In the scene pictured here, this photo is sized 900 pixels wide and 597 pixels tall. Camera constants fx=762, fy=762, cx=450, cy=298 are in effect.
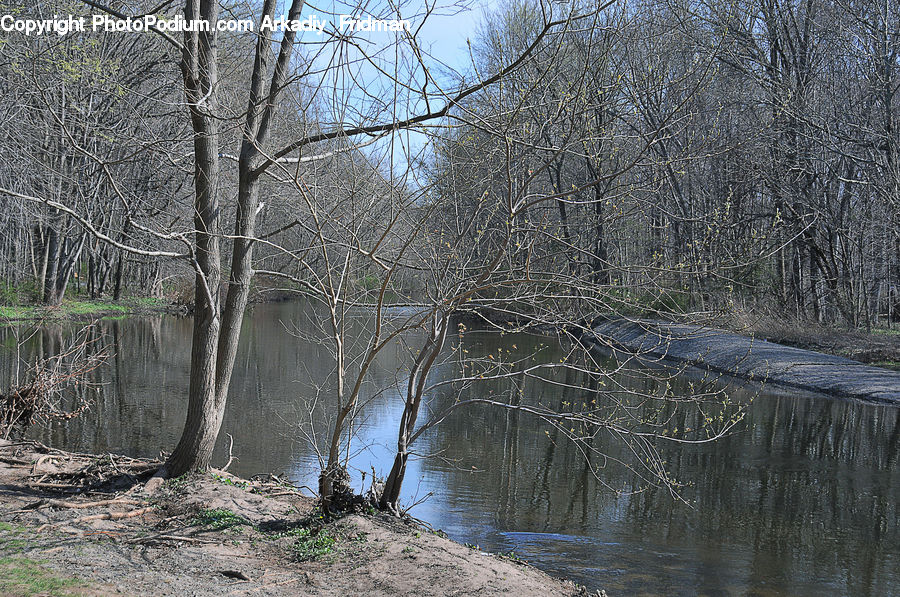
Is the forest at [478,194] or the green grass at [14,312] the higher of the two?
the forest at [478,194]

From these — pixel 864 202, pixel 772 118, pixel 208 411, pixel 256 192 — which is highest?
pixel 772 118

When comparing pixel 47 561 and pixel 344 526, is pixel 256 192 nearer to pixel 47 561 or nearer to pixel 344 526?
pixel 344 526

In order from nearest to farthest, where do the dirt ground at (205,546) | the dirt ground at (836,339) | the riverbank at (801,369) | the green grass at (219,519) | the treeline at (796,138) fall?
the dirt ground at (205,546)
the green grass at (219,519)
the riverbank at (801,369)
the dirt ground at (836,339)
the treeline at (796,138)

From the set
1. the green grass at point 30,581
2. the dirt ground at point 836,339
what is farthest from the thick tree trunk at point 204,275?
the dirt ground at point 836,339

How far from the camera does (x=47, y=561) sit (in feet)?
14.7

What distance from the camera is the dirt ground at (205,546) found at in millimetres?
4500

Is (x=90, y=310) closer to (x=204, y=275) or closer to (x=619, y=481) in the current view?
(x=204, y=275)

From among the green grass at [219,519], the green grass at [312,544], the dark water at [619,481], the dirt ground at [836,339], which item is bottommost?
the dark water at [619,481]

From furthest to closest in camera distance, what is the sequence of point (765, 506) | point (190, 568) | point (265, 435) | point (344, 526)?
1. point (265, 435)
2. point (765, 506)
3. point (344, 526)
4. point (190, 568)

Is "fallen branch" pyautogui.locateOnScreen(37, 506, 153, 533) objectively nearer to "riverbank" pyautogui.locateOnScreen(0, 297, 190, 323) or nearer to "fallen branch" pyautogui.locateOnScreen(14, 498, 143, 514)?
"fallen branch" pyautogui.locateOnScreen(14, 498, 143, 514)

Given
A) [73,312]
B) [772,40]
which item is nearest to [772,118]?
[772,40]

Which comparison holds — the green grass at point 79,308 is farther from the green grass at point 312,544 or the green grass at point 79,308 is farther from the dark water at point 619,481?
the green grass at point 312,544

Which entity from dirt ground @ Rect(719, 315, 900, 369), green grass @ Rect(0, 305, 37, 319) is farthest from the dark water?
green grass @ Rect(0, 305, 37, 319)

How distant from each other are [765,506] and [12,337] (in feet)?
66.0
